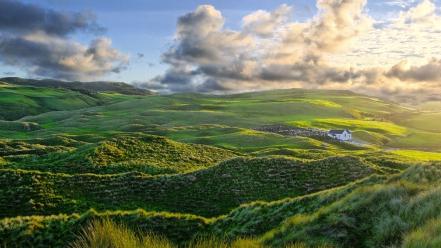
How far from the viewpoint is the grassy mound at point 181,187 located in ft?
131

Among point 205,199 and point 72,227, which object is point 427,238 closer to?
point 72,227

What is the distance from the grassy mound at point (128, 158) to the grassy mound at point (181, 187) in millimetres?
9126

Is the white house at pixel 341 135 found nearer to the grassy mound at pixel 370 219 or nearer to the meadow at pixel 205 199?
the meadow at pixel 205 199

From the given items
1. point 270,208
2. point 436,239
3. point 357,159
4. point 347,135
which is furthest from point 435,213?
point 347,135

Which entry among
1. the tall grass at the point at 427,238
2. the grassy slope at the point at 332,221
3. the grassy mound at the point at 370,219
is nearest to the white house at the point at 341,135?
the grassy slope at the point at 332,221

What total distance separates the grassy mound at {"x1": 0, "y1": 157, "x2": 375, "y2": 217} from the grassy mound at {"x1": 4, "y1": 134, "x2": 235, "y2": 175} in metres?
9.13

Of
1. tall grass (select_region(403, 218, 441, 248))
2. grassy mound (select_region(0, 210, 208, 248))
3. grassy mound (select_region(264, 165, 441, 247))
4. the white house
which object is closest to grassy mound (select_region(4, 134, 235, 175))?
grassy mound (select_region(0, 210, 208, 248))

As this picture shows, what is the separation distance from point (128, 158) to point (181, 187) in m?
20.7

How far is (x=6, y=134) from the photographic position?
143625 mm

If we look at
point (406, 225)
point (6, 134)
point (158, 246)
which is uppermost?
point (158, 246)

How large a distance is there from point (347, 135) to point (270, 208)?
133 metres

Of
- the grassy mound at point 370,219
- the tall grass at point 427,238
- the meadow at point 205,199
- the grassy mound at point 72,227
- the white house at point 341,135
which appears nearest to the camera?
the tall grass at point 427,238

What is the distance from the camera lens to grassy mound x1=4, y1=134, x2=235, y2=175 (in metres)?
57.2

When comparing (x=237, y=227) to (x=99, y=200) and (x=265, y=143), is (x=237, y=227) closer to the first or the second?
(x=99, y=200)
